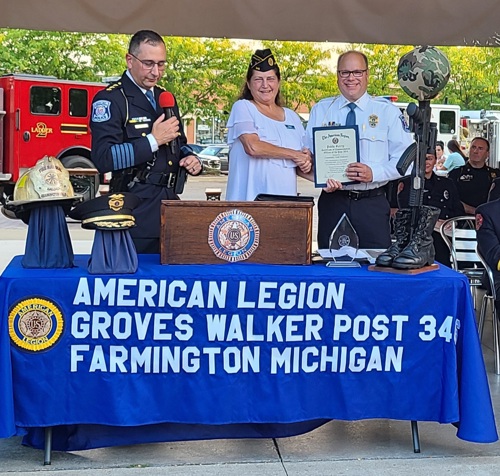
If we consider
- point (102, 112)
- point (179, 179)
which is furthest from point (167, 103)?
point (179, 179)

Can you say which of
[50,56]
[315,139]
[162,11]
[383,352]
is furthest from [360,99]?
[50,56]

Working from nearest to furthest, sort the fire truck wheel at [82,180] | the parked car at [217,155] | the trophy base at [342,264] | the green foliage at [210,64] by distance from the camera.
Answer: the trophy base at [342,264] → the fire truck wheel at [82,180] → the green foliage at [210,64] → the parked car at [217,155]

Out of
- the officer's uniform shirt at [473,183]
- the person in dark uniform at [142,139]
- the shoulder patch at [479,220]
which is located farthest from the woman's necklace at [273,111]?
the officer's uniform shirt at [473,183]

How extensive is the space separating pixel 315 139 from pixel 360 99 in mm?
377

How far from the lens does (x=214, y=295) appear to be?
3.22 meters

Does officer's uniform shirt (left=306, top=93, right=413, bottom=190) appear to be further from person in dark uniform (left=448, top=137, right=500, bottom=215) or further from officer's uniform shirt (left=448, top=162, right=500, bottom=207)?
officer's uniform shirt (left=448, top=162, right=500, bottom=207)

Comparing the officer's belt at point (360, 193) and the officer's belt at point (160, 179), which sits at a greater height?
the officer's belt at point (160, 179)

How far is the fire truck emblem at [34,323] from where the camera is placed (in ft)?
10.3

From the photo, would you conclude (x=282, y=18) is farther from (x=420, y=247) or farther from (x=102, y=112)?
(x=420, y=247)

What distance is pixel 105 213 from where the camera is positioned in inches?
127

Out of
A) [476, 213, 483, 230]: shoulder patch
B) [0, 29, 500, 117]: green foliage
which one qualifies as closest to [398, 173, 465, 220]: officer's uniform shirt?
[476, 213, 483, 230]: shoulder patch

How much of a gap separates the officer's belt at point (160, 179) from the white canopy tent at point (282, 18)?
2.34 meters

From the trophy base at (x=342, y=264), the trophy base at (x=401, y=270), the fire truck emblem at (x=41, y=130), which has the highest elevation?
the fire truck emblem at (x=41, y=130)

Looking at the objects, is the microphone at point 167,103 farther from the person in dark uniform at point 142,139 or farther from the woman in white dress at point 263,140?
the woman in white dress at point 263,140
